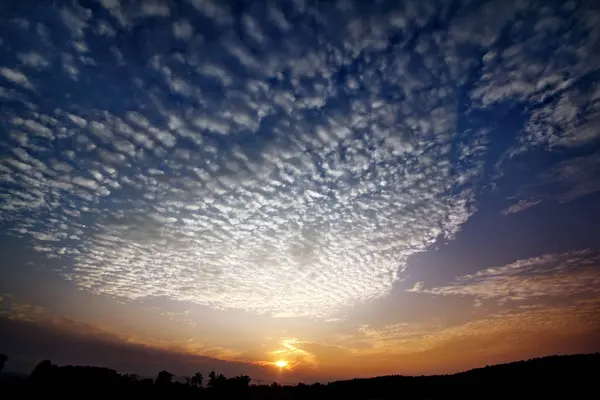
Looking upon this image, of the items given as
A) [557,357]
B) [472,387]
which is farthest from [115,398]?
[557,357]

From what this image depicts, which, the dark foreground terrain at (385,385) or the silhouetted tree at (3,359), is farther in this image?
the silhouetted tree at (3,359)

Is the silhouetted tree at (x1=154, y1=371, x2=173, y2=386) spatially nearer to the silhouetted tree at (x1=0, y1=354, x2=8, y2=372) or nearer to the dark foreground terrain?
the dark foreground terrain

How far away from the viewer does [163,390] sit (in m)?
84.9

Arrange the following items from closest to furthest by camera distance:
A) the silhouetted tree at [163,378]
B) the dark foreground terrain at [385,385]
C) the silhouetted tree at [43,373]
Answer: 1. the dark foreground terrain at [385,385]
2. the silhouetted tree at [43,373]
3. the silhouetted tree at [163,378]

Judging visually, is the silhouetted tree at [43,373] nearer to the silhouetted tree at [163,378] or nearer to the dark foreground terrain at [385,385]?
the dark foreground terrain at [385,385]

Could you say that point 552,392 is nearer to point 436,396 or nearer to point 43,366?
point 436,396

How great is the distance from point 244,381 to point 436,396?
169 feet

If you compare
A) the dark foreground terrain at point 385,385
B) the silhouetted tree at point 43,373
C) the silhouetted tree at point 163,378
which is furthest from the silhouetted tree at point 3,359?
the silhouetted tree at point 163,378

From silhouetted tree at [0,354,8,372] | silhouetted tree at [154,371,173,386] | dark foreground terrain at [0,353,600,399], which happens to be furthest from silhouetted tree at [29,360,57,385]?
silhouetted tree at [154,371,173,386]

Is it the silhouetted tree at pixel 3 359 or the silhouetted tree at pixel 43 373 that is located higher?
the silhouetted tree at pixel 3 359

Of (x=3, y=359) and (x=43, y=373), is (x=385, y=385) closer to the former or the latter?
(x=43, y=373)

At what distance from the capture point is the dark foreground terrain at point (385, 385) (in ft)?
147

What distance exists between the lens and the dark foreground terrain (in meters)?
44.9

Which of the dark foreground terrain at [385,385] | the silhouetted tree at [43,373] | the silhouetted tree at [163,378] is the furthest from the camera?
the silhouetted tree at [163,378]
